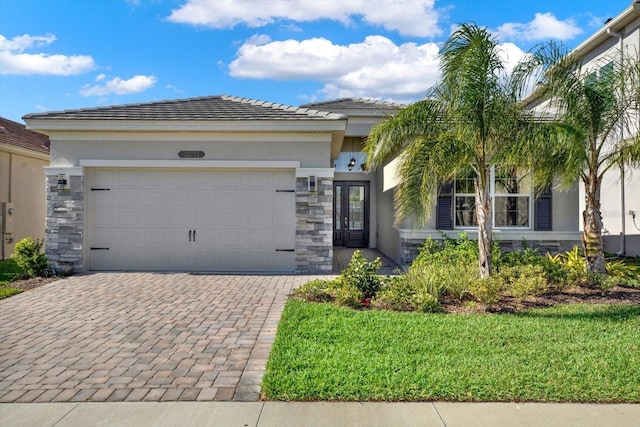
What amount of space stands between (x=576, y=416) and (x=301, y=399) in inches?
87.8

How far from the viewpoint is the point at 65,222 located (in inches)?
395

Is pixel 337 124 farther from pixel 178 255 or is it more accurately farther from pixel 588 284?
pixel 588 284

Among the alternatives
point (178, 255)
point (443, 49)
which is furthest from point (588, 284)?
point (178, 255)

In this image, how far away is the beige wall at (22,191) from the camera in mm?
12820

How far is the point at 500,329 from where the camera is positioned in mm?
5457

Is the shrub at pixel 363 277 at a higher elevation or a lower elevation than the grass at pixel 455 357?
higher

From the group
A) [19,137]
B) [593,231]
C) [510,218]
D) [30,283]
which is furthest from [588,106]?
[19,137]

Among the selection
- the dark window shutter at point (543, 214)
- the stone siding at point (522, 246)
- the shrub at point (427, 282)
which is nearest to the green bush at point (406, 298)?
the shrub at point (427, 282)

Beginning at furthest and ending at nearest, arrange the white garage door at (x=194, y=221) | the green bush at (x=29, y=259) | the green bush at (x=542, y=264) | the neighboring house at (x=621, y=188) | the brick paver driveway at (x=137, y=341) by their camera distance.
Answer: the neighboring house at (x=621, y=188), the white garage door at (x=194, y=221), the green bush at (x=29, y=259), the green bush at (x=542, y=264), the brick paver driveway at (x=137, y=341)

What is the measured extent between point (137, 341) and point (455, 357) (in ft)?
12.1

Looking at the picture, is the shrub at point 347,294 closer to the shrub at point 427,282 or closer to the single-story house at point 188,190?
the shrub at point 427,282

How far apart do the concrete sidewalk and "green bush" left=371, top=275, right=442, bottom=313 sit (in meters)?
2.80

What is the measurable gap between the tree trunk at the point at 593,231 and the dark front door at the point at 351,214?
857cm

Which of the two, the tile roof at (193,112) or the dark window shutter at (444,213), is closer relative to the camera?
the tile roof at (193,112)
